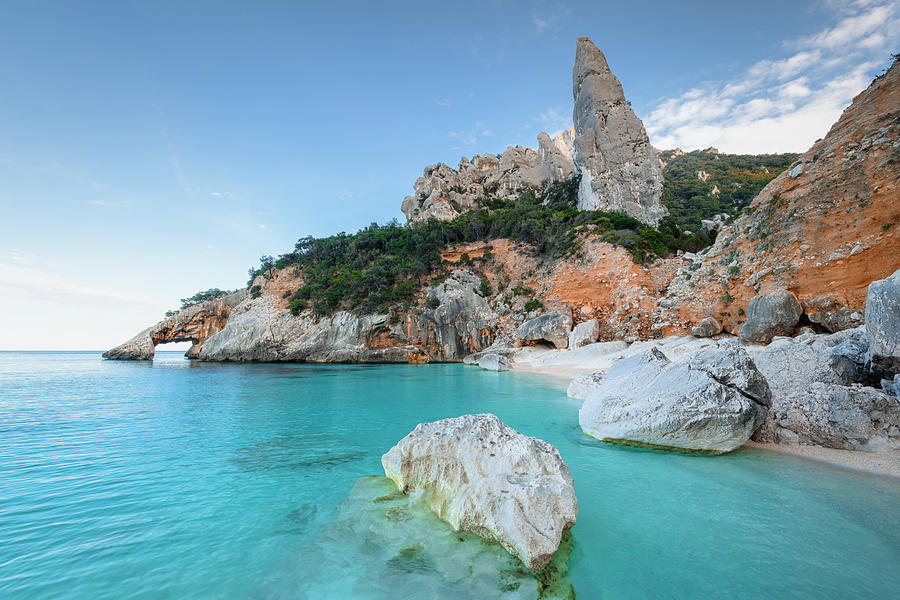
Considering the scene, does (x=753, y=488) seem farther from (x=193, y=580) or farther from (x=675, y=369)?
(x=193, y=580)

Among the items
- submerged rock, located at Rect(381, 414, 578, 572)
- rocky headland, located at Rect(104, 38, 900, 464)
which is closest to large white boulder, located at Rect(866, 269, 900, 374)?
rocky headland, located at Rect(104, 38, 900, 464)

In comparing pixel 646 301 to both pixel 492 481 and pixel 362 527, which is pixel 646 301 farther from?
pixel 362 527

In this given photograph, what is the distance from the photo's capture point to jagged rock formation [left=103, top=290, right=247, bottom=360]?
42469 mm

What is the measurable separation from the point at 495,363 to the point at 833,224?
20059 millimetres

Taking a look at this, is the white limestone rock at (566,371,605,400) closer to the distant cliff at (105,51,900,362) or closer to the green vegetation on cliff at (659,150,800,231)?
the distant cliff at (105,51,900,362)

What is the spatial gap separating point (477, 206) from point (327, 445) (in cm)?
5675

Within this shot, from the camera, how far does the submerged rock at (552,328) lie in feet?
97.1

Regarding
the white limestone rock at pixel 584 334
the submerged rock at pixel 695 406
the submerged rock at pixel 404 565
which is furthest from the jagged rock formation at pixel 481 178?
the submerged rock at pixel 404 565

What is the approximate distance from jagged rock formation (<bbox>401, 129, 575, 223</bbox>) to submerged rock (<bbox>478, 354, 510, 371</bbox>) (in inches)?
1248

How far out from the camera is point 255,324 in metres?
38.9

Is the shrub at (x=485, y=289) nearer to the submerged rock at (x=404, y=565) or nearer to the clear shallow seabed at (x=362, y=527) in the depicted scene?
the clear shallow seabed at (x=362, y=527)

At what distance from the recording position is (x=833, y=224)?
15.5 meters

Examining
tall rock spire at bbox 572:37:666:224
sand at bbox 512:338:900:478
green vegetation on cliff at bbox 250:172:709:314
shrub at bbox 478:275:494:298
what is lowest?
sand at bbox 512:338:900:478

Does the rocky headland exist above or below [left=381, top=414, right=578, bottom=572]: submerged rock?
above
